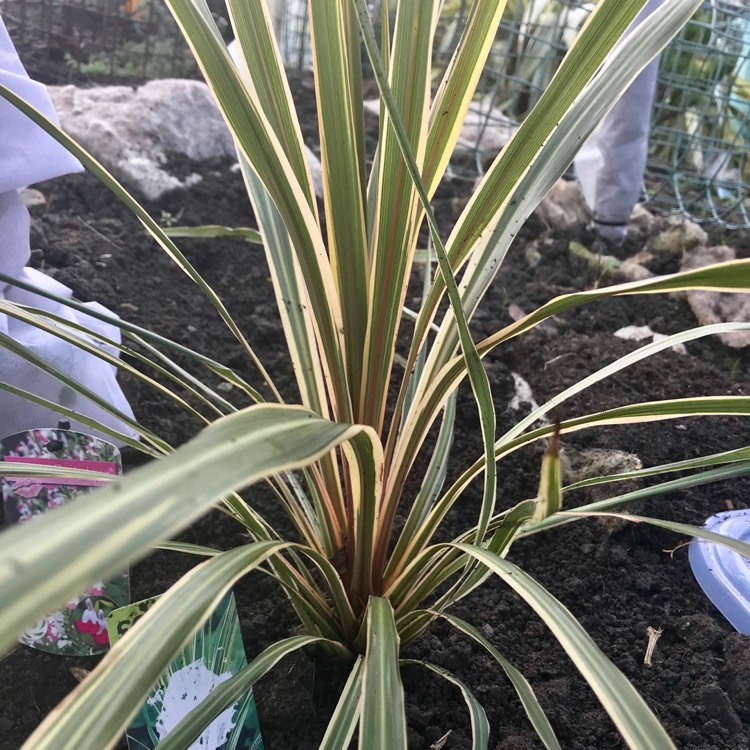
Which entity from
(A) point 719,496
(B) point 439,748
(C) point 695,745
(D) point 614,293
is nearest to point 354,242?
(D) point 614,293

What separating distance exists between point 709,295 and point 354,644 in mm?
1384

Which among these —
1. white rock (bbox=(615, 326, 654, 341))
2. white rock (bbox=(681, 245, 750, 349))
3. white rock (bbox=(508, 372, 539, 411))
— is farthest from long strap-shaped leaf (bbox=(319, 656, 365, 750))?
white rock (bbox=(681, 245, 750, 349))

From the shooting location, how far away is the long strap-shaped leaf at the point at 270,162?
1.88 ft

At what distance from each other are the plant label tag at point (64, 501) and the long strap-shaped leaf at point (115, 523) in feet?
1.80

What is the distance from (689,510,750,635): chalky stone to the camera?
0.97 meters

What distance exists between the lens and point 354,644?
79 cm

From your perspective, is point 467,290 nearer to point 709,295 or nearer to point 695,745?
point 695,745

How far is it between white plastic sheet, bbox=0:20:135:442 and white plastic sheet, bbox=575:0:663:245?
142 centimetres

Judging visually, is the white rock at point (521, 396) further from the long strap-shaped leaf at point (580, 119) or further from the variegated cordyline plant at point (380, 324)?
the long strap-shaped leaf at point (580, 119)

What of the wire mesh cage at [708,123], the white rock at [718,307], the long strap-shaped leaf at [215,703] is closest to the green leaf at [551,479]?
the long strap-shaped leaf at [215,703]

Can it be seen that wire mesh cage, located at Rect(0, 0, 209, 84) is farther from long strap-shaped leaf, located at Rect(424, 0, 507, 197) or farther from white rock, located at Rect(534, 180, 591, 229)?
long strap-shaped leaf, located at Rect(424, 0, 507, 197)

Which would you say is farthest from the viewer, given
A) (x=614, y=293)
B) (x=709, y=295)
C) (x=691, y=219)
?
(x=691, y=219)

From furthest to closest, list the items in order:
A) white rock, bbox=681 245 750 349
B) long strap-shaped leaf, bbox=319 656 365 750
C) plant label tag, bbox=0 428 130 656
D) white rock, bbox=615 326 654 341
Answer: white rock, bbox=681 245 750 349 < white rock, bbox=615 326 654 341 < plant label tag, bbox=0 428 130 656 < long strap-shaped leaf, bbox=319 656 365 750

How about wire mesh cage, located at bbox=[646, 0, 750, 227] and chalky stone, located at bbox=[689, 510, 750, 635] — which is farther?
wire mesh cage, located at bbox=[646, 0, 750, 227]
